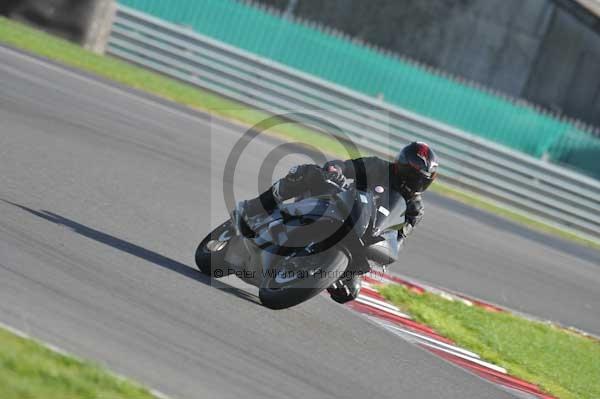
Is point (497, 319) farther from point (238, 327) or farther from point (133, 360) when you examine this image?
point (133, 360)

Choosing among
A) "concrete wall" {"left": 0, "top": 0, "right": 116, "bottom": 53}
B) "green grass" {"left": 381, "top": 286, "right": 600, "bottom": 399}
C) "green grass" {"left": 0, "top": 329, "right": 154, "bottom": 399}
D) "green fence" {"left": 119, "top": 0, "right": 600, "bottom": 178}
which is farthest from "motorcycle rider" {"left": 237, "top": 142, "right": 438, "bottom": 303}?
"green fence" {"left": 119, "top": 0, "right": 600, "bottom": 178}

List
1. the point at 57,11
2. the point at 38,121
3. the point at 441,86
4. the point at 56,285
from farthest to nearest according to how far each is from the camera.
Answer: the point at 441,86
the point at 57,11
the point at 38,121
the point at 56,285

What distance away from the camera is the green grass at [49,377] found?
4.82 metres

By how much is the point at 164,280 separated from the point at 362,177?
164 cm

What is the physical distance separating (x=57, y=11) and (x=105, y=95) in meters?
6.09

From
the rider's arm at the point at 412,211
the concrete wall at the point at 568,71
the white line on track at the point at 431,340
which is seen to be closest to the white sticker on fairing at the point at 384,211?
the rider's arm at the point at 412,211

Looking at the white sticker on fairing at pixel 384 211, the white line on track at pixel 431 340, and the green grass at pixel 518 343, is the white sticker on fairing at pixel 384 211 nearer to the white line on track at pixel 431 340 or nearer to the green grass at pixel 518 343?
the white line on track at pixel 431 340

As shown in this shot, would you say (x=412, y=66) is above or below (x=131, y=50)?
above

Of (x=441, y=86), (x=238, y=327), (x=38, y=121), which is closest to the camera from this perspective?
(x=238, y=327)

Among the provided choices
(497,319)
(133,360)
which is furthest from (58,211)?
(497,319)

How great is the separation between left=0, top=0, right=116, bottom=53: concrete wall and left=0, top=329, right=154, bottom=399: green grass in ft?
59.2

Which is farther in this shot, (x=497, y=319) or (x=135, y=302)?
(x=497, y=319)

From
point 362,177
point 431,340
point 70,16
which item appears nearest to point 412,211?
point 362,177

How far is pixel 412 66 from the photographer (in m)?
25.7
